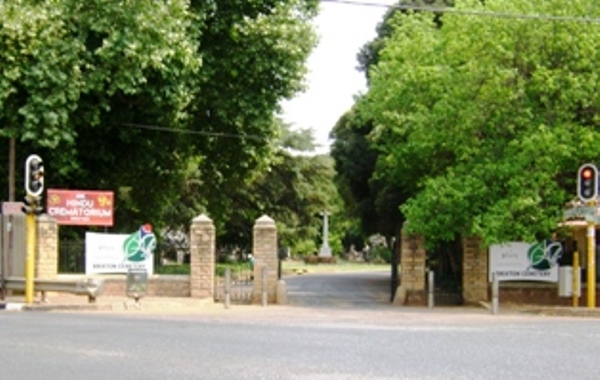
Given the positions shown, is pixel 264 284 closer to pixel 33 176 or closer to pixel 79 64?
pixel 33 176

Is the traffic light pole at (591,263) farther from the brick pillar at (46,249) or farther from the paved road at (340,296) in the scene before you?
the brick pillar at (46,249)

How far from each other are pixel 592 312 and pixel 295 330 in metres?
9.73

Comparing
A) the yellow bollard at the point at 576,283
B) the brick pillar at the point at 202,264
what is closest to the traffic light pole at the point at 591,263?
the yellow bollard at the point at 576,283

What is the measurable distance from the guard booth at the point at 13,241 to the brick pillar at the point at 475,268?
1229 cm

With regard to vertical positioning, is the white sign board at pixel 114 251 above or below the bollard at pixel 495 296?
above

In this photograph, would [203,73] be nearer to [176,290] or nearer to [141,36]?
[141,36]

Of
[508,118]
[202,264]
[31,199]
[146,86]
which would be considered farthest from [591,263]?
[146,86]

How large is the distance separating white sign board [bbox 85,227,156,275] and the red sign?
0.71m

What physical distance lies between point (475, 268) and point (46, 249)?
1204cm

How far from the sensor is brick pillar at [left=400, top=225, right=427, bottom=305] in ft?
95.0

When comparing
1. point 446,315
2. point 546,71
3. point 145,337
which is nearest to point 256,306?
point 446,315

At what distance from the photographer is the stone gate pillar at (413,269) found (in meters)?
29.0

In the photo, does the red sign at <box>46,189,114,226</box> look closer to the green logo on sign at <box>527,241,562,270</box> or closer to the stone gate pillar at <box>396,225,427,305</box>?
the stone gate pillar at <box>396,225,427,305</box>

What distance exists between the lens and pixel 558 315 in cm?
2436
